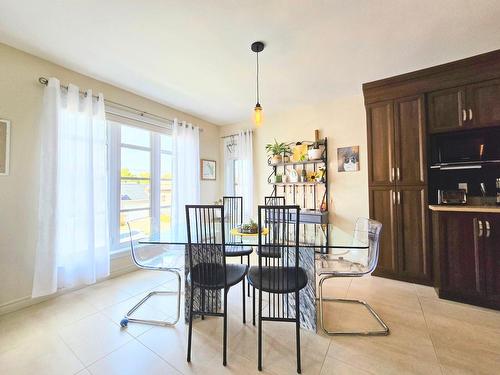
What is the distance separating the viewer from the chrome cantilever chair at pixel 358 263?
1.80 m

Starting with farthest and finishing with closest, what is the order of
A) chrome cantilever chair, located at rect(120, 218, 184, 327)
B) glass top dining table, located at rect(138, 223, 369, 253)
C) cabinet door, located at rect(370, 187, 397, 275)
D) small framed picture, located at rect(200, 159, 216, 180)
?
small framed picture, located at rect(200, 159, 216, 180) < cabinet door, located at rect(370, 187, 397, 275) < chrome cantilever chair, located at rect(120, 218, 184, 327) < glass top dining table, located at rect(138, 223, 369, 253)

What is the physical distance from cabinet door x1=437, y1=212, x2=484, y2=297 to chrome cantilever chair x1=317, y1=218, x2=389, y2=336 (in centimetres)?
93

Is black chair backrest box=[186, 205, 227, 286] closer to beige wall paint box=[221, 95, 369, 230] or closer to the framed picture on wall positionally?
the framed picture on wall

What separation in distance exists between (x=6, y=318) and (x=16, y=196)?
1.14 meters

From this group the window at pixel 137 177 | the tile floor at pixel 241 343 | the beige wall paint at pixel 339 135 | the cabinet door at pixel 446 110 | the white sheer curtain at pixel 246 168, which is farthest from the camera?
the white sheer curtain at pixel 246 168

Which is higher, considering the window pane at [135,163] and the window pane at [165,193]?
the window pane at [135,163]

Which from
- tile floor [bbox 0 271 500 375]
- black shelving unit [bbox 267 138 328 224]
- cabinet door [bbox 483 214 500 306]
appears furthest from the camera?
black shelving unit [bbox 267 138 328 224]

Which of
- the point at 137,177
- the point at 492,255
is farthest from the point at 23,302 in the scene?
the point at 492,255

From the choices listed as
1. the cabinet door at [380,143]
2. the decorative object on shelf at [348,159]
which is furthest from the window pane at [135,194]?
the cabinet door at [380,143]

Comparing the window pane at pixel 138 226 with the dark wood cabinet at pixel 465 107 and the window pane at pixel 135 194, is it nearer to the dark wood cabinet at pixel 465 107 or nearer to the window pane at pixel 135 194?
the window pane at pixel 135 194

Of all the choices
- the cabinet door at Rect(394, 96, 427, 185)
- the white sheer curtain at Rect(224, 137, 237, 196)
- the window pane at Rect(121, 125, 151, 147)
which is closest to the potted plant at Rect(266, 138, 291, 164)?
the white sheer curtain at Rect(224, 137, 237, 196)

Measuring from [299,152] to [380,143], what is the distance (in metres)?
1.27

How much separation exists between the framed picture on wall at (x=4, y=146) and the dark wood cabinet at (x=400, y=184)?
4.01 metres

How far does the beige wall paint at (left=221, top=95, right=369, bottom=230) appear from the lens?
322cm
